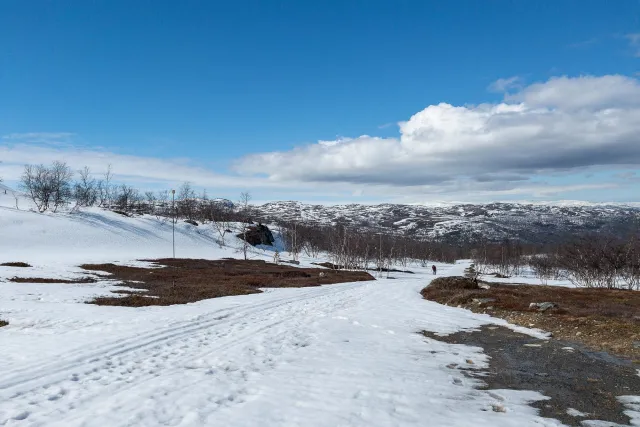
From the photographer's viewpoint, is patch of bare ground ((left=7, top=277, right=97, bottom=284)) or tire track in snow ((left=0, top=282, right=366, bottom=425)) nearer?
tire track in snow ((left=0, top=282, right=366, bottom=425))

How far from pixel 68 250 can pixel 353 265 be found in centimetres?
6037

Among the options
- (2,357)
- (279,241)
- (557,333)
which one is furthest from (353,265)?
(2,357)

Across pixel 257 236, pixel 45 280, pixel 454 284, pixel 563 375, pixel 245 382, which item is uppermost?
pixel 245 382

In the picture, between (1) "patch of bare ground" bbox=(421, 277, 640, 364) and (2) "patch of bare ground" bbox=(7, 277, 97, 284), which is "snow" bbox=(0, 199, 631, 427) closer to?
(1) "patch of bare ground" bbox=(421, 277, 640, 364)

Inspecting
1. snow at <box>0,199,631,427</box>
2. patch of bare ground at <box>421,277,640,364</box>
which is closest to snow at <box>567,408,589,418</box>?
snow at <box>0,199,631,427</box>

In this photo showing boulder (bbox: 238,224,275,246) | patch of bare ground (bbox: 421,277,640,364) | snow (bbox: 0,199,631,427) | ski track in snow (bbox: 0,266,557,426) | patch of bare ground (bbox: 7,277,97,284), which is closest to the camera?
ski track in snow (bbox: 0,266,557,426)

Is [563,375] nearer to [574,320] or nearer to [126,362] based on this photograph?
[574,320]

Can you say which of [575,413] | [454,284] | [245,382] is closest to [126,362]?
[245,382]

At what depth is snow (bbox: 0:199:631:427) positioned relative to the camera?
7566 mm

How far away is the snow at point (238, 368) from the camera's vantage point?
7.57 m

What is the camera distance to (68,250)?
2876 inches

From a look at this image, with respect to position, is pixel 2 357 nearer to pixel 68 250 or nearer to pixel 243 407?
pixel 243 407

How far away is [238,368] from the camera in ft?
34.7

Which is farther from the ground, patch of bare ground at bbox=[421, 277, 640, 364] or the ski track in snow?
the ski track in snow
